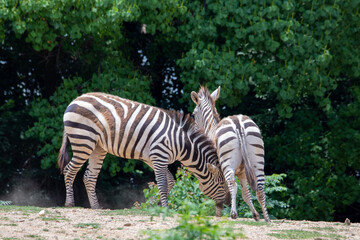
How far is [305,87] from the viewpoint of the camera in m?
13.4

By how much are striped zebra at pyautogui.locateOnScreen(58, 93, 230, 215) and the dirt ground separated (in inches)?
49.4

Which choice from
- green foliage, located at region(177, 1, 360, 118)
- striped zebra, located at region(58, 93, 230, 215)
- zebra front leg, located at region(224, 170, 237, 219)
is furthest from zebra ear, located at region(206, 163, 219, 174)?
green foliage, located at region(177, 1, 360, 118)

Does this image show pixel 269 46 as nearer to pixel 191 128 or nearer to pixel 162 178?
pixel 191 128

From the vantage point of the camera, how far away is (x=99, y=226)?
6.89m

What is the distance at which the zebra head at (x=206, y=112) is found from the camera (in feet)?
32.6

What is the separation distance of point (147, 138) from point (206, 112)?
1.33 meters

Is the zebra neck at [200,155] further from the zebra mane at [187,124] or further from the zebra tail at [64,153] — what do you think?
the zebra tail at [64,153]

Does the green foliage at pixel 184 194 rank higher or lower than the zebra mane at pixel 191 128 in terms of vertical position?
lower

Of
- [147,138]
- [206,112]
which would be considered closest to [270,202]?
[206,112]

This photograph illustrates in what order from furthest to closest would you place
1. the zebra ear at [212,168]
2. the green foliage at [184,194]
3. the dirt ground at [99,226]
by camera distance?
the green foliage at [184,194] → the zebra ear at [212,168] → the dirt ground at [99,226]

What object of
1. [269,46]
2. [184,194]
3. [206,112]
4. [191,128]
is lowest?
[184,194]

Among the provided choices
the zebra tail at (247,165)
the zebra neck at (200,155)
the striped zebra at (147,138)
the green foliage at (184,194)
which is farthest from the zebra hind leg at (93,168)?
the zebra tail at (247,165)

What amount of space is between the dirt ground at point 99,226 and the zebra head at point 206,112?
2443 millimetres

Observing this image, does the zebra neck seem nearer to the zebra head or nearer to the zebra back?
the zebra back
